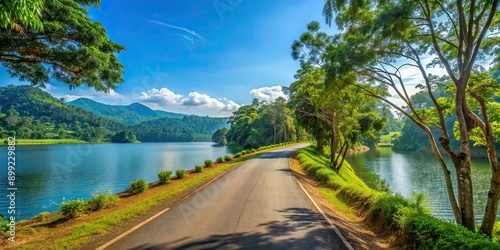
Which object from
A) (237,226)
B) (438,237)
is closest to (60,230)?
(237,226)

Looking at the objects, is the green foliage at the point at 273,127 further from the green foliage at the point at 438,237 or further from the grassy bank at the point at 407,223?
the green foliage at the point at 438,237

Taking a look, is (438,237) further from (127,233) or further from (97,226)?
(97,226)

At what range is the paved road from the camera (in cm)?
616

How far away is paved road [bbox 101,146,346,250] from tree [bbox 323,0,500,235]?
483 centimetres

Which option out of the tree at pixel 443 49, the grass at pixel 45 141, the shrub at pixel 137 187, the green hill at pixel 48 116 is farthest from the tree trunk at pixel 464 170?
the green hill at pixel 48 116

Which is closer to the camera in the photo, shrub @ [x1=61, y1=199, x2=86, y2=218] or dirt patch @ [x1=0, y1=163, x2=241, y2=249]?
dirt patch @ [x1=0, y1=163, x2=241, y2=249]

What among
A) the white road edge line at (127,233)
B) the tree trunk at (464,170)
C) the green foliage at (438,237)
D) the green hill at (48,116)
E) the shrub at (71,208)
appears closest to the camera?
the green foliage at (438,237)

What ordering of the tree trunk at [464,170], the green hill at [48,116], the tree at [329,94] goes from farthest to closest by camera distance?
the green hill at [48,116], the tree at [329,94], the tree trunk at [464,170]

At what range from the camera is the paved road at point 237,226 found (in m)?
6.16

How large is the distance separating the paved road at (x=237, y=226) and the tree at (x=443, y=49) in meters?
4.83

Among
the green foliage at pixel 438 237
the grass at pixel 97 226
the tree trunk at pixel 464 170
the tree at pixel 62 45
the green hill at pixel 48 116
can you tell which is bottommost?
the grass at pixel 97 226

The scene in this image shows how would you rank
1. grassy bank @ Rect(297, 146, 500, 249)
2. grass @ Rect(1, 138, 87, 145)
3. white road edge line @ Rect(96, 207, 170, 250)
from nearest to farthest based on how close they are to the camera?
grassy bank @ Rect(297, 146, 500, 249)
white road edge line @ Rect(96, 207, 170, 250)
grass @ Rect(1, 138, 87, 145)

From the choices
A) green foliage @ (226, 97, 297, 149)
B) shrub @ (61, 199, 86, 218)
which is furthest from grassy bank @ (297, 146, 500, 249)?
green foliage @ (226, 97, 297, 149)

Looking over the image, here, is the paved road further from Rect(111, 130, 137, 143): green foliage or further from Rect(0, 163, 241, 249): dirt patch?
Rect(111, 130, 137, 143): green foliage
